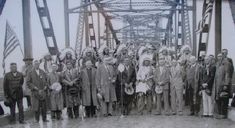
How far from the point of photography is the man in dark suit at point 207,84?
26.8ft

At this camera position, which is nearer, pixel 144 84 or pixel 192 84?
pixel 192 84

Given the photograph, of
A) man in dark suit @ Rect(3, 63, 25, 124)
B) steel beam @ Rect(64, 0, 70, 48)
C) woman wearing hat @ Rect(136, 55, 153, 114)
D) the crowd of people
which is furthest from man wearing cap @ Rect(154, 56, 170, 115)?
man in dark suit @ Rect(3, 63, 25, 124)

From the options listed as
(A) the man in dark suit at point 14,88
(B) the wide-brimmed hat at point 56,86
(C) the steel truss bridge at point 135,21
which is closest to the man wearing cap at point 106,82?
(C) the steel truss bridge at point 135,21

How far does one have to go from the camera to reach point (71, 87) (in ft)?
27.2

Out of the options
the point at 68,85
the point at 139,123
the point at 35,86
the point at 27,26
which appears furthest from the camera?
the point at 27,26

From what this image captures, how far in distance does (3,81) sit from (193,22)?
3839 millimetres

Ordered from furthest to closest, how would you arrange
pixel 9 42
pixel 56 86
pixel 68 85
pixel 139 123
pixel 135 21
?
pixel 135 21 → pixel 9 42 → pixel 68 85 → pixel 56 86 → pixel 139 123

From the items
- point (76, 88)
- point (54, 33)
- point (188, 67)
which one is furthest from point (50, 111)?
point (188, 67)

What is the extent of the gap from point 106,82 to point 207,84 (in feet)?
6.19

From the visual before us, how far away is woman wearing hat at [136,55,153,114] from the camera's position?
8.69 meters

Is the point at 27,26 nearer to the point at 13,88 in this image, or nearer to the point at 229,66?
the point at 13,88

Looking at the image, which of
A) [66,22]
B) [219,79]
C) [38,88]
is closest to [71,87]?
[38,88]

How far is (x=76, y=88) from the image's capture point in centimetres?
833

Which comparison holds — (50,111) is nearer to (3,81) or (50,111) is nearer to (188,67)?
(3,81)
